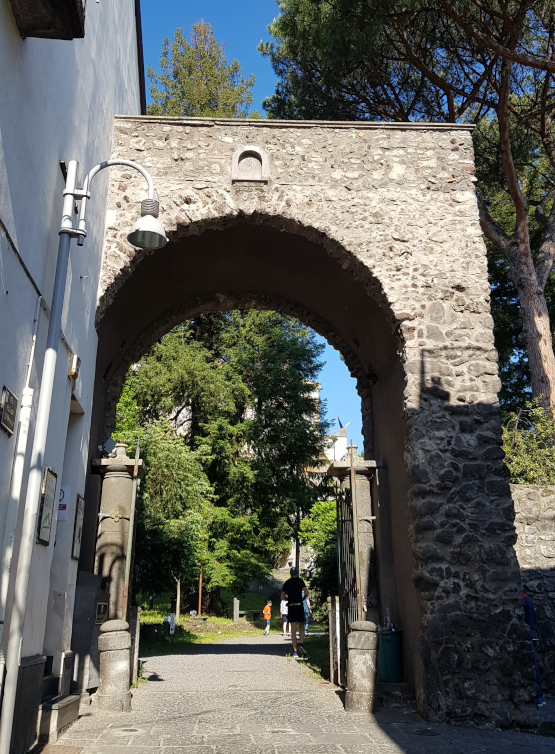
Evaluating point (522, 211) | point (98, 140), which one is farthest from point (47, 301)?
point (522, 211)

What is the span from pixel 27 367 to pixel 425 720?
4216 millimetres

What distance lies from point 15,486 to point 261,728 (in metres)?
2.71

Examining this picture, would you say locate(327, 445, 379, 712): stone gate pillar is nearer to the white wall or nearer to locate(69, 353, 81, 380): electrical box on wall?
the white wall

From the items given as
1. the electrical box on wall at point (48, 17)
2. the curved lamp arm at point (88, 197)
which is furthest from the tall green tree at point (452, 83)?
the electrical box on wall at point (48, 17)

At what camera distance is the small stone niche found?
7.10 metres

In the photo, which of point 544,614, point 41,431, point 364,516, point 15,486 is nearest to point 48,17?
point 41,431

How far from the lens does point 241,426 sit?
18531mm

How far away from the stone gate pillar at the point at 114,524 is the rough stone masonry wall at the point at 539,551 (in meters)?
4.41

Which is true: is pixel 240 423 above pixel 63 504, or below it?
above

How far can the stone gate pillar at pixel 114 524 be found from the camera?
7234mm

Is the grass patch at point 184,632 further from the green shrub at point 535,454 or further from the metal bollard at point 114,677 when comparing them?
the green shrub at point 535,454

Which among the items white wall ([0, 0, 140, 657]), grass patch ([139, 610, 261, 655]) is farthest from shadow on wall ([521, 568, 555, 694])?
grass patch ([139, 610, 261, 655])

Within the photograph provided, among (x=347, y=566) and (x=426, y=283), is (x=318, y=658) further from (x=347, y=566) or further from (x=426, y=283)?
(x=426, y=283)

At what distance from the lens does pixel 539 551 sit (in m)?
7.77
